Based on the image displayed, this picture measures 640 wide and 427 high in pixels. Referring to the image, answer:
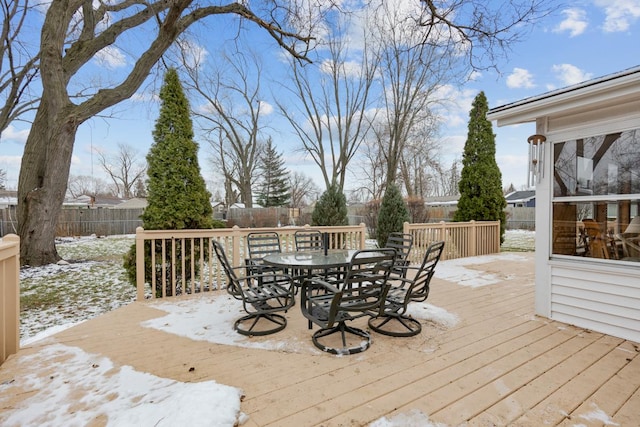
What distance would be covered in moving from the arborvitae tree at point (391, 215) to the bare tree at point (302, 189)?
74.5 feet

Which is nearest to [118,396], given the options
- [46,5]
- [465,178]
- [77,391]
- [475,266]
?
[77,391]

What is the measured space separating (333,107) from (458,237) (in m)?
9.63

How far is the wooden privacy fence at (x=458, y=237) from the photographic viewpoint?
7531 millimetres

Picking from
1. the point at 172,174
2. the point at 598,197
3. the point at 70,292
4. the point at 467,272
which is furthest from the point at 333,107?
the point at 598,197

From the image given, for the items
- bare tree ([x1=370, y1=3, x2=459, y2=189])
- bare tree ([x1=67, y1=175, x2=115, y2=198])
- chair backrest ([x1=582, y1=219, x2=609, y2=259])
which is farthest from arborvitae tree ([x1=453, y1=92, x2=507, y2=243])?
bare tree ([x1=67, y1=175, x2=115, y2=198])

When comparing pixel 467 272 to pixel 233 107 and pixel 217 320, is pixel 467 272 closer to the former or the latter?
pixel 217 320

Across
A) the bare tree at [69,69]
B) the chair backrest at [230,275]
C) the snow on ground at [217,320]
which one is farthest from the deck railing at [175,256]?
the bare tree at [69,69]

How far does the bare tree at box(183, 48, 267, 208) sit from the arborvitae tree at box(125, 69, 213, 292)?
11.3 metres

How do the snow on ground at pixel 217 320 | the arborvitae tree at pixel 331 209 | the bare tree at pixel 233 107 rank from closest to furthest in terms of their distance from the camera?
1. the snow on ground at pixel 217 320
2. the arborvitae tree at pixel 331 209
3. the bare tree at pixel 233 107

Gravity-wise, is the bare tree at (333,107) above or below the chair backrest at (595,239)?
above

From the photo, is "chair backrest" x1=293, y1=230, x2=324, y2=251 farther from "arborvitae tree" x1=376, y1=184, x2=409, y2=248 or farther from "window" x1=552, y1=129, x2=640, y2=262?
"arborvitae tree" x1=376, y1=184, x2=409, y2=248

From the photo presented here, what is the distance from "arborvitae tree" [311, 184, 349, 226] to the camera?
9.98m

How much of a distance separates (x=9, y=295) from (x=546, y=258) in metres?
5.20

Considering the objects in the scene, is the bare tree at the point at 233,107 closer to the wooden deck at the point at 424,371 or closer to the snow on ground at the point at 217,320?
the snow on ground at the point at 217,320
